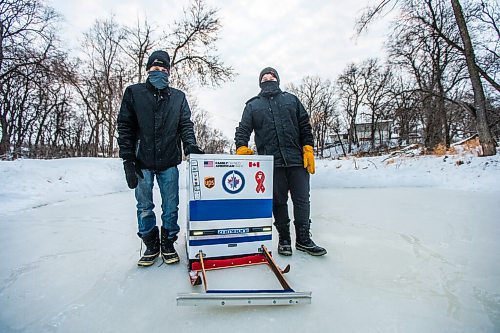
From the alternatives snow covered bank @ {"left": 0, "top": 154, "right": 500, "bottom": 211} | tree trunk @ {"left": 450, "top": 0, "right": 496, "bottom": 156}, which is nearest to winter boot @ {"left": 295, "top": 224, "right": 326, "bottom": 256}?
snow covered bank @ {"left": 0, "top": 154, "right": 500, "bottom": 211}

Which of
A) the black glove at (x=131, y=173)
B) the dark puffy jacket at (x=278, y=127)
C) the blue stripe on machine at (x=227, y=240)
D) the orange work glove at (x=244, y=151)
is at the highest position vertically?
the dark puffy jacket at (x=278, y=127)

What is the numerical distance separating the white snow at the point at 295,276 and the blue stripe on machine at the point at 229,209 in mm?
387

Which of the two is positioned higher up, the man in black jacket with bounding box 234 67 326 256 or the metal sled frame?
the man in black jacket with bounding box 234 67 326 256

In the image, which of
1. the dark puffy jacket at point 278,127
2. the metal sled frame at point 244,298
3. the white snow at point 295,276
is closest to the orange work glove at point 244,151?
the dark puffy jacket at point 278,127

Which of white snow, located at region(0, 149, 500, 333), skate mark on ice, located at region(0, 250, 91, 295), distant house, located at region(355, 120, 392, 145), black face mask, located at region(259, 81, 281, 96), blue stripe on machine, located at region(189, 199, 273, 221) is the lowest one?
white snow, located at region(0, 149, 500, 333)

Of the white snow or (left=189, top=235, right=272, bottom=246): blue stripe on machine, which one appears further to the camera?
(left=189, top=235, right=272, bottom=246): blue stripe on machine

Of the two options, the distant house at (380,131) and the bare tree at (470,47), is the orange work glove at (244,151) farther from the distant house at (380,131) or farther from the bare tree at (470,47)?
the distant house at (380,131)

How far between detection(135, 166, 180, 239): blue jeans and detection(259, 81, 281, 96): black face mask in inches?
41.6

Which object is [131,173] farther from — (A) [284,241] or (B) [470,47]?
(B) [470,47]

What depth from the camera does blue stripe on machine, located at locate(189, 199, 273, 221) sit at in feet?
5.98

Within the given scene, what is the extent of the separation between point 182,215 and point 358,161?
263 inches

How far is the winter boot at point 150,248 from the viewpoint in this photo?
1973 millimetres

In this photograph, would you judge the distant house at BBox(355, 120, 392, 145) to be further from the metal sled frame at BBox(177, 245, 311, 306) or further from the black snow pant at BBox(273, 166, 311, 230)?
the metal sled frame at BBox(177, 245, 311, 306)

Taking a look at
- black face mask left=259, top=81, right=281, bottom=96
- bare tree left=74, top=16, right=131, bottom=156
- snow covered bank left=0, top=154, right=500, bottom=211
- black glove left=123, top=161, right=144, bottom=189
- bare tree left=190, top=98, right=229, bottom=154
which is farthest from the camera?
bare tree left=190, top=98, right=229, bottom=154
